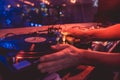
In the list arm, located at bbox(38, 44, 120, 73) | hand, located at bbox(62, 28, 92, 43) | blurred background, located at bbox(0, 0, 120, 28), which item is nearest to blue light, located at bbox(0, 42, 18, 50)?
arm, located at bbox(38, 44, 120, 73)

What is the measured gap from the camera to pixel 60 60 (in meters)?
0.70

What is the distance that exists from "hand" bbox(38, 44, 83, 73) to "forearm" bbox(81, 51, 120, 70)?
0.03m

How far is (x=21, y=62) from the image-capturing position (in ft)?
2.72

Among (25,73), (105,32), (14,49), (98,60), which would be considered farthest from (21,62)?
(105,32)

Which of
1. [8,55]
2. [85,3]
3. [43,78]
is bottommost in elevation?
[43,78]

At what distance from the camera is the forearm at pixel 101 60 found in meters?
0.75

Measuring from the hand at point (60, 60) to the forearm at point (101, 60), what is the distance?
3 centimetres

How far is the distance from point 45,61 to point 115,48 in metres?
→ 0.87

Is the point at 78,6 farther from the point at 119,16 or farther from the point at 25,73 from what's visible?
the point at 25,73

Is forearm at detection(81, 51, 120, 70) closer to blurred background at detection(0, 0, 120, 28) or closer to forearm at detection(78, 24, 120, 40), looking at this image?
forearm at detection(78, 24, 120, 40)

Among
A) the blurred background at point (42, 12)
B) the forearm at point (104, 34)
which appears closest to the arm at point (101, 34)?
the forearm at point (104, 34)

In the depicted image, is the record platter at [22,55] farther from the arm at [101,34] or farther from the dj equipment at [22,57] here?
the arm at [101,34]

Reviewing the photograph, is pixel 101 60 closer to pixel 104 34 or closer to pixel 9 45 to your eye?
pixel 9 45

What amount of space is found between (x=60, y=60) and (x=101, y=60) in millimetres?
166
